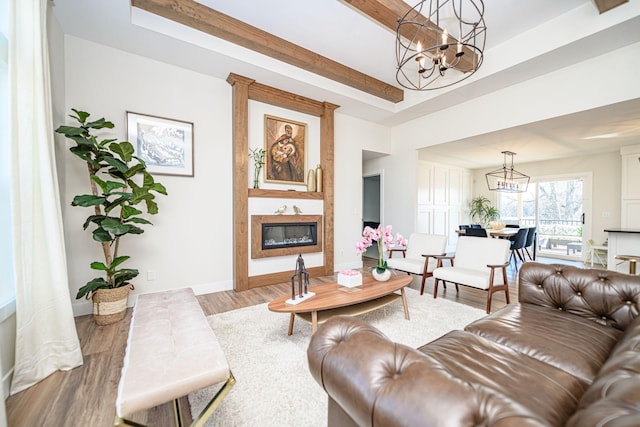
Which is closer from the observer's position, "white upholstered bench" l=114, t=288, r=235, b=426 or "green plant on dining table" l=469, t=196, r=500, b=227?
"white upholstered bench" l=114, t=288, r=235, b=426

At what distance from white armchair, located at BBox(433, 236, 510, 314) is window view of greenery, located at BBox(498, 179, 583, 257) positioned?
5.11 meters

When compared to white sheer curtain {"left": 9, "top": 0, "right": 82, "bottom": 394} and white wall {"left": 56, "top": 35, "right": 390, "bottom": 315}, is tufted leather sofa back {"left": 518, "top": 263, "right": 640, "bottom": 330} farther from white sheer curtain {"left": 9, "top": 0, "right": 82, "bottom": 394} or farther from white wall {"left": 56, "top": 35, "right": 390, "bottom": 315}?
white sheer curtain {"left": 9, "top": 0, "right": 82, "bottom": 394}

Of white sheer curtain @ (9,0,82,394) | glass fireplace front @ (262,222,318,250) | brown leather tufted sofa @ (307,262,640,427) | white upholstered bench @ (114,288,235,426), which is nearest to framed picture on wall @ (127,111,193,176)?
white sheer curtain @ (9,0,82,394)

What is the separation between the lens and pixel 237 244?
3.68 metres

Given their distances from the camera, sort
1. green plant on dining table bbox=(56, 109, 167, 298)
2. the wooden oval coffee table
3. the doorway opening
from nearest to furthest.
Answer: the wooden oval coffee table
green plant on dining table bbox=(56, 109, 167, 298)
the doorway opening

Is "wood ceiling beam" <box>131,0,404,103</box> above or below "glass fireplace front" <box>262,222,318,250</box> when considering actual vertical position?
above

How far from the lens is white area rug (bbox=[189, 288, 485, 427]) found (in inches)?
57.3

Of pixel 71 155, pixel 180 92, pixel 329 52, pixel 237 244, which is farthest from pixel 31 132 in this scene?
pixel 329 52

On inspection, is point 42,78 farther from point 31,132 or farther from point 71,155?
point 71,155

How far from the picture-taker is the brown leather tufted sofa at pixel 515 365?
58 cm

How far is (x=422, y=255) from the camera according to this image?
11.6 ft

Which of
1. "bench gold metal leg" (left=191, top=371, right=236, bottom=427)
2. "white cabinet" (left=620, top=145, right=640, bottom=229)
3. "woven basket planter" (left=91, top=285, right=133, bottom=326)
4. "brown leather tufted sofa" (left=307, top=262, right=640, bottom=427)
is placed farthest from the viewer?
"white cabinet" (left=620, top=145, right=640, bottom=229)

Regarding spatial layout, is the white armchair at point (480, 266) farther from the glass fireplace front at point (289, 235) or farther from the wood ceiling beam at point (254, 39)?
the wood ceiling beam at point (254, 39)

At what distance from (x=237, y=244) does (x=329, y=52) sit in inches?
119
